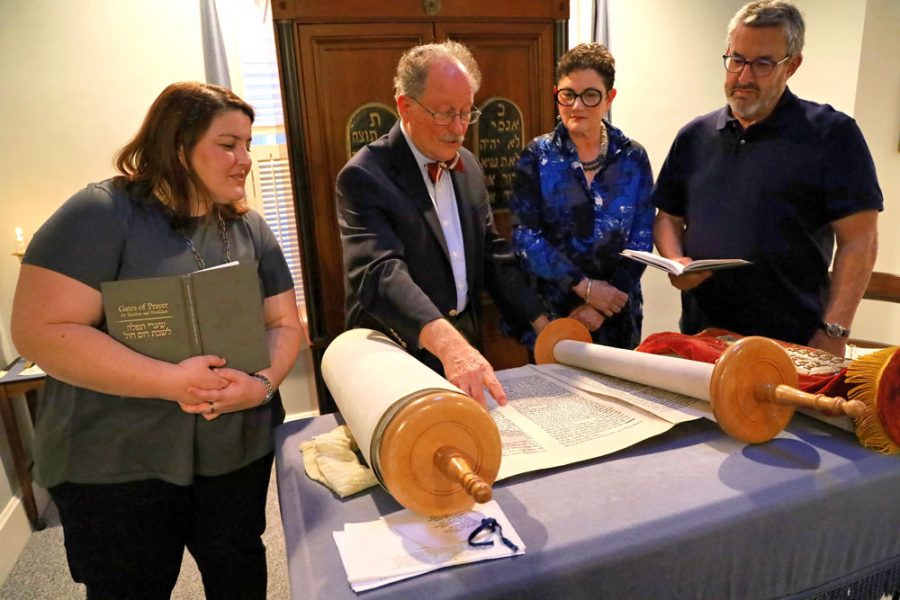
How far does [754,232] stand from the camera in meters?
1.54

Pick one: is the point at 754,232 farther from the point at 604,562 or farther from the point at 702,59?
the point at 702,59

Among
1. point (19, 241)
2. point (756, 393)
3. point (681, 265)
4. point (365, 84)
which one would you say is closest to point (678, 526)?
point (756, 393)

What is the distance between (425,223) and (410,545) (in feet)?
2.93

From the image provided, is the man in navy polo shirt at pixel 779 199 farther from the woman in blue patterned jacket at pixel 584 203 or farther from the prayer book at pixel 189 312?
the prayer book at pixel 189 312

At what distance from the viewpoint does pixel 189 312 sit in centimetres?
105

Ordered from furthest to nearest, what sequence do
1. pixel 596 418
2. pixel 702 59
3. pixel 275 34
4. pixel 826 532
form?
1. pixel 702 59
2. pixel 275 34
3. pixel 596 418
4. pixel 826 532

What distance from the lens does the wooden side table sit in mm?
2189

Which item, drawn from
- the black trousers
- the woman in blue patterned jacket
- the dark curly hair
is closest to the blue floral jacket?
the woman in blue patterned jacket

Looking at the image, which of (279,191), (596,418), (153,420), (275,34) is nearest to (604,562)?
(596,418)

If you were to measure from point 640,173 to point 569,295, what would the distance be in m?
0.44

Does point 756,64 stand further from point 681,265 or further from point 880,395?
point 880,395

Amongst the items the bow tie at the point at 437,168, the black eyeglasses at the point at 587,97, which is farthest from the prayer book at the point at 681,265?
the black eyeglasses at the point at 587,97

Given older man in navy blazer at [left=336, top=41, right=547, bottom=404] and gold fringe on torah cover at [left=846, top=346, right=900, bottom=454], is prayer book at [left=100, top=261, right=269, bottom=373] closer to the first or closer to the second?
older man in navy blazer at [left=336, top=41, right=547, bottom=404]

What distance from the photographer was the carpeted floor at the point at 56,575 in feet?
6.40
